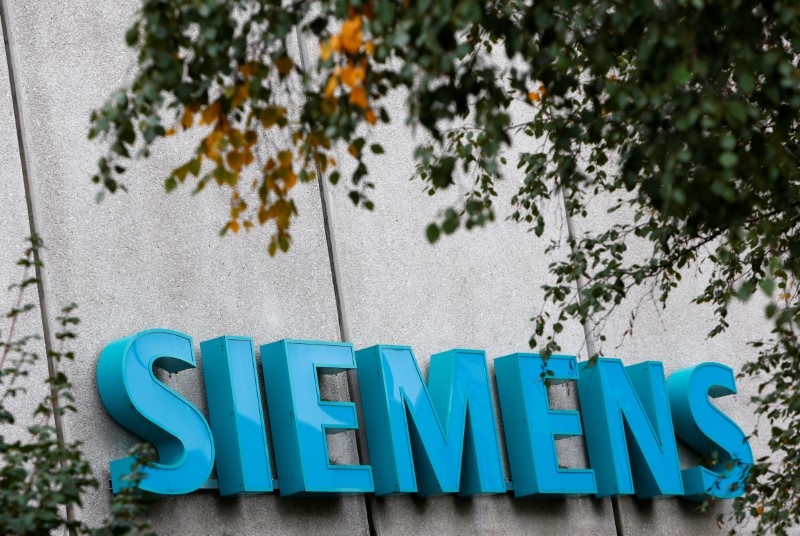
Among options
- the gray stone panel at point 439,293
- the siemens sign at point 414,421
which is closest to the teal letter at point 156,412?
the siemens sign at point 414,421

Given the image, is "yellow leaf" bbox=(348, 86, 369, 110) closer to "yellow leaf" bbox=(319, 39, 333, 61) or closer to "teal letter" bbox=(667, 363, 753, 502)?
"yellow leaf" bbox=(319, 39, 333, 61)

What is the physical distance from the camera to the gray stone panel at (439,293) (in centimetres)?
828

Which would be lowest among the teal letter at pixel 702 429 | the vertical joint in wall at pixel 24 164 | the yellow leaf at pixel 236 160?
the teal letter at pixel 702 429

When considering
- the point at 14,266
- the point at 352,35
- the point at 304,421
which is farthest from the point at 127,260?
the point at 352,35

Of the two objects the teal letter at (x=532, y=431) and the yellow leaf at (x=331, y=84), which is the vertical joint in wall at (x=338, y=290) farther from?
the yellow leaf at (x=331, y=84)

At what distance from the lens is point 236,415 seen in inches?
278

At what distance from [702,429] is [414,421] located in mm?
2810

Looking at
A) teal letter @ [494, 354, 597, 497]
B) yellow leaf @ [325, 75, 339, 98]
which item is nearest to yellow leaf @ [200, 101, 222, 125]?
yellow leaf @ [325, 75, 339, 98]

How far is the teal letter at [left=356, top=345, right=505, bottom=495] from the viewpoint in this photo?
7824 millimetres

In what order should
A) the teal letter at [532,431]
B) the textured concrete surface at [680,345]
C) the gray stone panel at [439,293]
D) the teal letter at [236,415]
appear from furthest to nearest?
the textured concrete surface at [680,345] → the teal letter at [532,431] → the gray stone panel at [439,293] → the teal letter at [236,415]

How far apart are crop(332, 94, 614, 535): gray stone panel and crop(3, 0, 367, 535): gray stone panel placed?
20.6 inches

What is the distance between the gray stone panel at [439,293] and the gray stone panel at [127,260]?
52cm

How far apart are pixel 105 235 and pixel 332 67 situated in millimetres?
3870

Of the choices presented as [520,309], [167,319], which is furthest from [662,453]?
[167,319]
